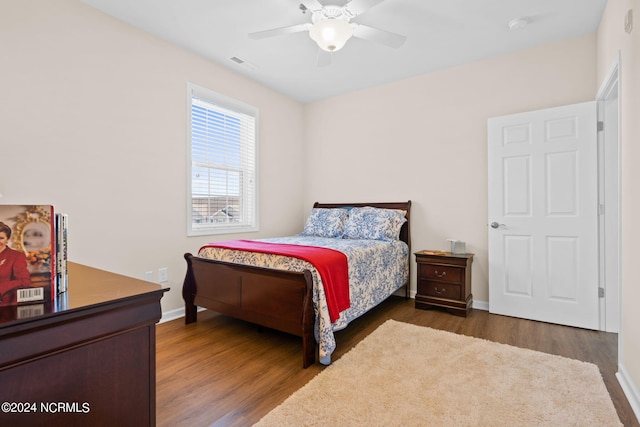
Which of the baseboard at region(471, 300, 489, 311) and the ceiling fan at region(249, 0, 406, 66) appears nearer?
the ceiling fan at region(249, 0, 406, 66)

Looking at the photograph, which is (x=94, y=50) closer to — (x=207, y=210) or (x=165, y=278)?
(x=207, y=210)

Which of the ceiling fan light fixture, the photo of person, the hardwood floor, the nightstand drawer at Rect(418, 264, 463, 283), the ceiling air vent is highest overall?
the ceiling air vent

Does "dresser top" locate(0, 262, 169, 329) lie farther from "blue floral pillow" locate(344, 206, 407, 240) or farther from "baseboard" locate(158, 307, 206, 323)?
"blue floral pillow" locate(344, 206, 407, 240)

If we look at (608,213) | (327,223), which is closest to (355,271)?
(327,223)

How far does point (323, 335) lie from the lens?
2.09m

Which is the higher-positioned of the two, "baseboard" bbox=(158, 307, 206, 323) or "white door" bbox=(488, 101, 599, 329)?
"white door" bbox=(488, 101, 599, 329)

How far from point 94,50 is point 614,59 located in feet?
12.8

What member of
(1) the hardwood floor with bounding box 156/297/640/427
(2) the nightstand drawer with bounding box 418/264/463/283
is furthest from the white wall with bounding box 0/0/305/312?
(2) the nightstand drawer with bounding box 418/264/463/283

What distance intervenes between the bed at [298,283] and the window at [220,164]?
73 centimetres

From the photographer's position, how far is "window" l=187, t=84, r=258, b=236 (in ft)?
10.9

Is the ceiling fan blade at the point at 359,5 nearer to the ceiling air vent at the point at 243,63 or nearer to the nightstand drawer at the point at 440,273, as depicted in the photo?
the ceiling air vent at the point at 243,63

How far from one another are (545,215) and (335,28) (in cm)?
252

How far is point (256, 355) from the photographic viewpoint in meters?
2.27

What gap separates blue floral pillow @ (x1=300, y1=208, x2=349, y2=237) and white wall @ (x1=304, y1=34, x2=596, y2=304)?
356 mm
